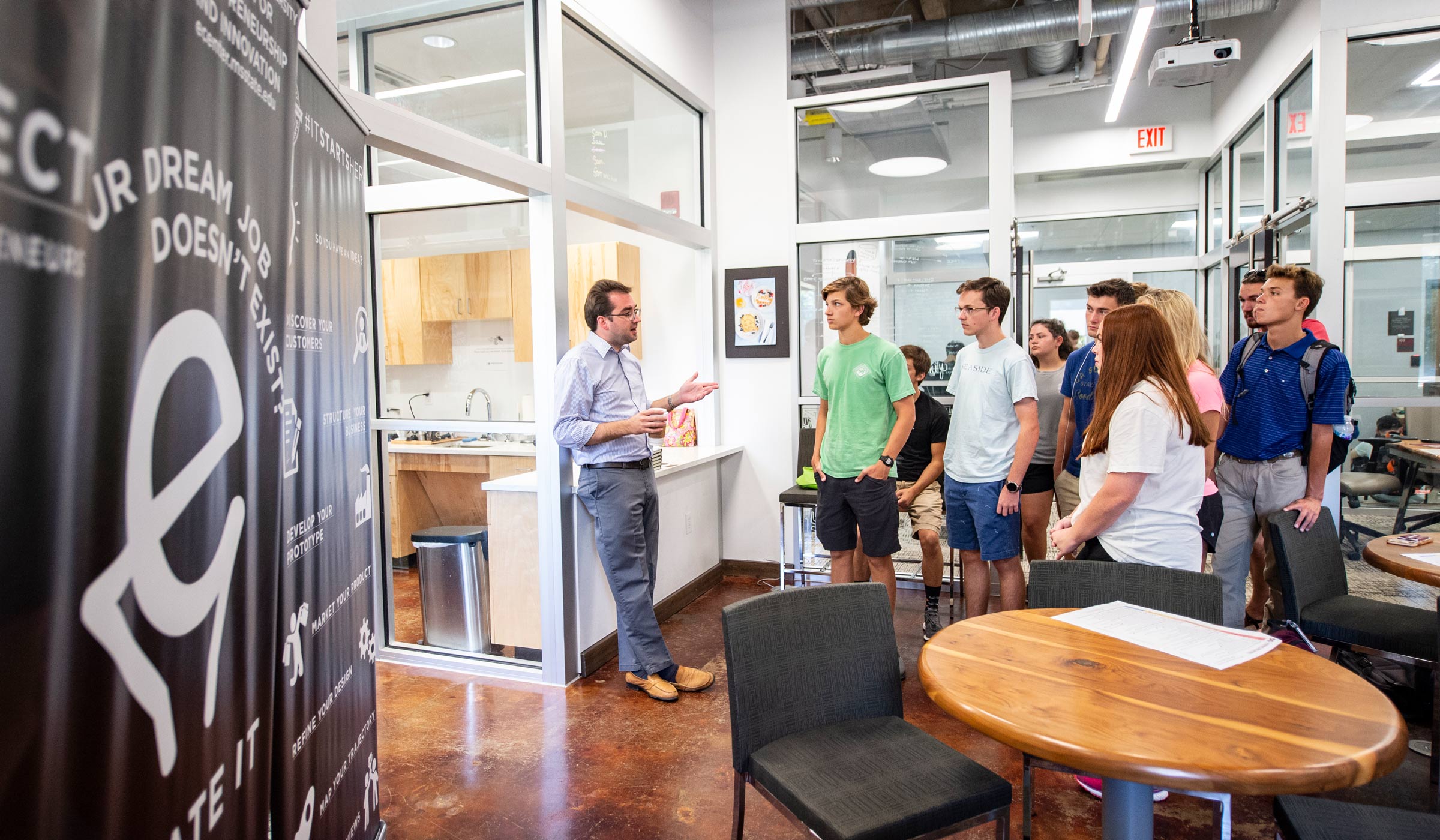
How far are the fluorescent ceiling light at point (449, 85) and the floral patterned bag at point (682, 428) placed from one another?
2.34m

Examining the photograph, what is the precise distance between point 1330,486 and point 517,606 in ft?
14.0

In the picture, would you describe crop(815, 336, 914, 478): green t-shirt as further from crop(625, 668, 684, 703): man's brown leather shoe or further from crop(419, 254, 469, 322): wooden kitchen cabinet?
crop(419, 254, 469, 322): wooden kitchen cabinet

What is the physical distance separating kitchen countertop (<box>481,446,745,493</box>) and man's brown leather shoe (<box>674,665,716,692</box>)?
3.36ft

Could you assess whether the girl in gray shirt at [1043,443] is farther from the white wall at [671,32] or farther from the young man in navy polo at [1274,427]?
the white wall at [671,32]

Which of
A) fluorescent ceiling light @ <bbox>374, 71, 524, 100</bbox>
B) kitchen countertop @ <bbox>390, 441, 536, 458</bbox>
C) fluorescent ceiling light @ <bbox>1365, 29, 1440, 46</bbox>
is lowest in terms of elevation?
kitchen countertop @ <bbox>390, 441, 536, 458</bbox>

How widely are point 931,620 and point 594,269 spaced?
3.06 meters

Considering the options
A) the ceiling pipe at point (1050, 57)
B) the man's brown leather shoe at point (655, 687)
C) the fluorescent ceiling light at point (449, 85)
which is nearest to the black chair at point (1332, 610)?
the man's brown leather shoe at point (655, 687)

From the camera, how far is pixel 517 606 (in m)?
3.75

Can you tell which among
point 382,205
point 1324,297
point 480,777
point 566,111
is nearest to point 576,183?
point 566,111

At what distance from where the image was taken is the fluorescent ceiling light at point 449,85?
3.08 meters

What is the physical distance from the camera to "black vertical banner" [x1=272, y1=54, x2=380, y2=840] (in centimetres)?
159

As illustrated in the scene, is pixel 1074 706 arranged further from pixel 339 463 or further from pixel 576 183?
pixel 576 183

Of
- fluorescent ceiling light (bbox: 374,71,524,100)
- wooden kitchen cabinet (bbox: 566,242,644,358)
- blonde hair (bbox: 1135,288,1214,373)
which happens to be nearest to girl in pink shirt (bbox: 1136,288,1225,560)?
blonde hair (bbox: 1135,288,1214,373)

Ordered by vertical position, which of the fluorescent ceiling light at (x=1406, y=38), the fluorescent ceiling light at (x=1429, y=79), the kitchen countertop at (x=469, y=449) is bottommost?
the kitchen countertop at (x=469, y=449)
